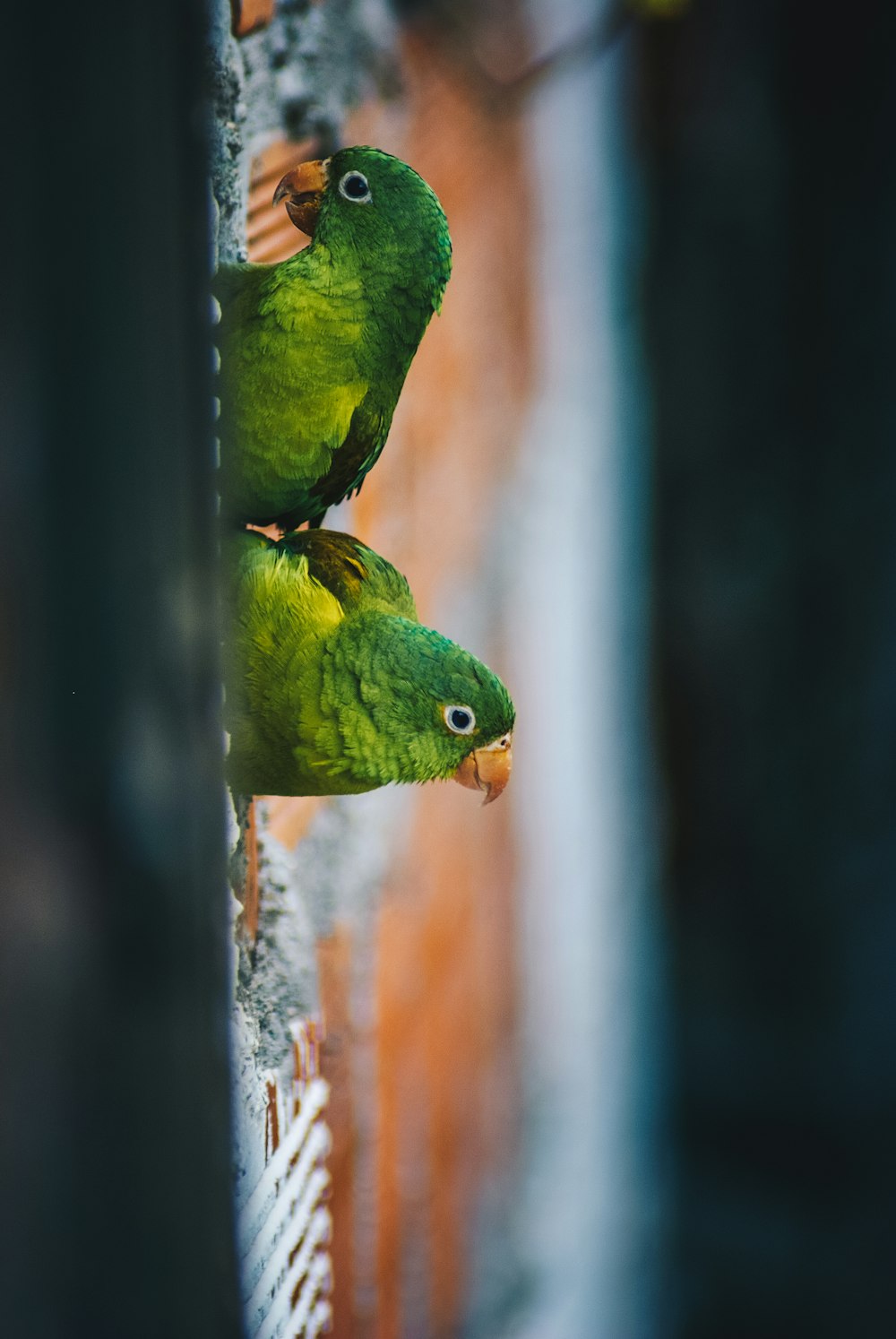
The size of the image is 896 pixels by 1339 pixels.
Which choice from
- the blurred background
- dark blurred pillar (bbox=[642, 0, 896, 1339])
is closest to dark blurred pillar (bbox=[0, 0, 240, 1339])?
the blurred background

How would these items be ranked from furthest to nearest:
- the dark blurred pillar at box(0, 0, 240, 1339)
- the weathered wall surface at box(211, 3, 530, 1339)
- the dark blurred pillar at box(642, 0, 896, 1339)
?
the dark blurred pillar at box(642, 0, 896, 1339), the weathered wall surface at box(211, 3, 530, 1339), the dark blurred pillar at box(0, 0, 240, 1339)

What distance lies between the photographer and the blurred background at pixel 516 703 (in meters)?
0.22

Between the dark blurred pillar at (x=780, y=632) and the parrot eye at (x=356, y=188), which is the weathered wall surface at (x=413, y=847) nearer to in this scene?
the parrot eye at (x=356, y=188)

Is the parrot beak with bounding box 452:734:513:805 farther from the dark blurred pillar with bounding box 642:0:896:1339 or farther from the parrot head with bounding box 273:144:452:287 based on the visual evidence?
the dark blurred pillar with bounding box 642:0:896:1339

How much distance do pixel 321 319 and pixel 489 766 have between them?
0.42 feet

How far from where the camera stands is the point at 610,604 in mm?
991

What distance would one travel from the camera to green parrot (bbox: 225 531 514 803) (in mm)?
258

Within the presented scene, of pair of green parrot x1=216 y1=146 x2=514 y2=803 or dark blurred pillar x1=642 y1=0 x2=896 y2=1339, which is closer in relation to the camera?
pair of green parrot x1=216 y1=146 x2=514 y2=803

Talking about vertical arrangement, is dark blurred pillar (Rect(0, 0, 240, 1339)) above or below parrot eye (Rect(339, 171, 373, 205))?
below

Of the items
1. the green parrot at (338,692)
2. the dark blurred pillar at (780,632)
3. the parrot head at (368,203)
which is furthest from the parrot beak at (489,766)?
the dark blurred pillar at (780,632)

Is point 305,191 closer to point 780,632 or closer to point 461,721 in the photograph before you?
point 461,721

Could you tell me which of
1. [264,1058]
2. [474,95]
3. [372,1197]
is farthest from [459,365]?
[372,1197]

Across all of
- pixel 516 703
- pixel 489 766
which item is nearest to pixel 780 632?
pixel 516 703

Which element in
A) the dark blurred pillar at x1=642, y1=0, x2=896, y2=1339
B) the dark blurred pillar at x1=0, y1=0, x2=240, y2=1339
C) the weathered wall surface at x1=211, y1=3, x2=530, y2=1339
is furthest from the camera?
the dark blurred pillar at x1=642, y1=0, x2=896, y2=1339
